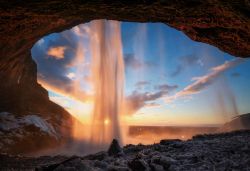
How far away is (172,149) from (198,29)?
7052 millimetres

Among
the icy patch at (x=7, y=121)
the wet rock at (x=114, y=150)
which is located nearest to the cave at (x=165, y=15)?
the wet rock at (x=114, y=150)

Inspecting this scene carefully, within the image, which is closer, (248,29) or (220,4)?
(220,4)

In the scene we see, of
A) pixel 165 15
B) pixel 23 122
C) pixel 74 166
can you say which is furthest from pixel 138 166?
pixel 23 122

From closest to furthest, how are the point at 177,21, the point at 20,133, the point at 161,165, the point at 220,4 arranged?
the point at 161,165 → the point at 220,4 → the point at 177,21 → the point at 20,133

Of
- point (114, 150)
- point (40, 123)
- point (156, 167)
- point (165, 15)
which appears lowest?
point (156, 167)

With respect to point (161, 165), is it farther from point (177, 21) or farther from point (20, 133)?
point (20, 133)

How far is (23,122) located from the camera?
88.2 ft

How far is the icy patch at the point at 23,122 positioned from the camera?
25000mm

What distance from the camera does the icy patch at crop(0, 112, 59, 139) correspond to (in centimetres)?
2500

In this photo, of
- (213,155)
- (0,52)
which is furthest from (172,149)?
(0,52)

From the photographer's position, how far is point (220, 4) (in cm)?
934

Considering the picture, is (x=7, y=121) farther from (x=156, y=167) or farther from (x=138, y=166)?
(x=156, y=167)

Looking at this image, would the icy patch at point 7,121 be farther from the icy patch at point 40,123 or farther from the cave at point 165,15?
the cave at point 165,15

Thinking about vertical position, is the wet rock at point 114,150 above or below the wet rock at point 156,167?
above
